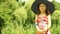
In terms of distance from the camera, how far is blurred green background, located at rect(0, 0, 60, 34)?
2.10 meters

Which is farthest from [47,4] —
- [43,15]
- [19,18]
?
[19,18]

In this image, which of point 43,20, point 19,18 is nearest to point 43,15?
point 43,20

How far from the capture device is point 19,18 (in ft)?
7.09

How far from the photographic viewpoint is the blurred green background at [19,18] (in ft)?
6.88

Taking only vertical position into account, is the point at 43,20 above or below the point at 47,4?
below

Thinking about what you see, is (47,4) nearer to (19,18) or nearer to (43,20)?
(43,20)

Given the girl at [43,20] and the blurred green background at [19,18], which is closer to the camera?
the girl at [43,20]

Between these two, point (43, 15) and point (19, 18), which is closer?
point (43, 15)

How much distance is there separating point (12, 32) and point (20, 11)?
222 millimetres

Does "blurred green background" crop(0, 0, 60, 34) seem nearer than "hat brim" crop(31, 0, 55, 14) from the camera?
Result: No

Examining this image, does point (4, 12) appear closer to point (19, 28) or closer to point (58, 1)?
point (19, 28)

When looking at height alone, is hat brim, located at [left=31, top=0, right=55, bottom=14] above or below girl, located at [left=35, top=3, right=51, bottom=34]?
above

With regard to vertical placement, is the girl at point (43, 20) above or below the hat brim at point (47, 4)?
below

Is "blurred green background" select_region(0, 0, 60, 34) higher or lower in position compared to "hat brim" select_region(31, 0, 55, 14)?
lower
